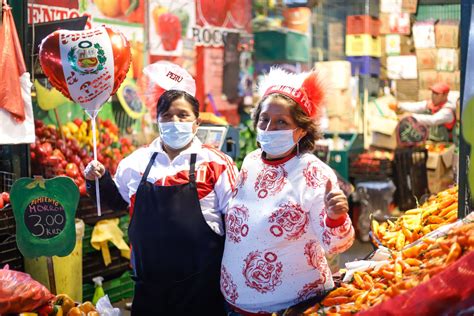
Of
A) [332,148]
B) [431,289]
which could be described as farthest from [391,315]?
[332,148]

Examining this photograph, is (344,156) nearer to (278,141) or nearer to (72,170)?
(72,170)

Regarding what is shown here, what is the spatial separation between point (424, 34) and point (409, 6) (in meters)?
0.51

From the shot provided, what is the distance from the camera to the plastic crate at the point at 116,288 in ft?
20.9

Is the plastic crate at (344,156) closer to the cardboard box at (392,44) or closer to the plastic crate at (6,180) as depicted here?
the cardboard box at (392,44)

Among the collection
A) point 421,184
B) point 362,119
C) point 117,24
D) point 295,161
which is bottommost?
point 421,184

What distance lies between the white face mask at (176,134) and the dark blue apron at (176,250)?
0.11 metres

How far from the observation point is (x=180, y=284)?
11.9ft

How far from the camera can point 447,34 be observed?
38.3ft

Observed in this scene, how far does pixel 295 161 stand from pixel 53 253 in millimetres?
1426

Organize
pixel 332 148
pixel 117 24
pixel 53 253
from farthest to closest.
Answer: pixel 332 148 → pixel 117 24 → pixel 53 253

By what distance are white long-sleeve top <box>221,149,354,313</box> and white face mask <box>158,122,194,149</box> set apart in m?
0.61

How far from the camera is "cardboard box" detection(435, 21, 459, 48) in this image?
38.2ft

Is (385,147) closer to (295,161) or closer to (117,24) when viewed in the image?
(117,24)

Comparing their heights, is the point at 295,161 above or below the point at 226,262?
above
